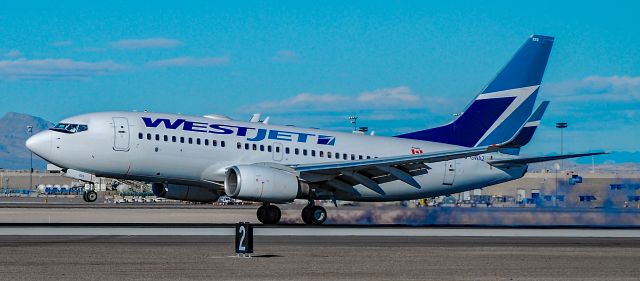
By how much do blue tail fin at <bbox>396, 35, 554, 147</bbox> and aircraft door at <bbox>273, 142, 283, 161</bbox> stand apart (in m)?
7.88

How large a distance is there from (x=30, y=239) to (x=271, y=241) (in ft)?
25.3

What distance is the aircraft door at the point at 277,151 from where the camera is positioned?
4894cm

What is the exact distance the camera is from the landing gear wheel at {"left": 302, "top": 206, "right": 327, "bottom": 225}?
157 ft

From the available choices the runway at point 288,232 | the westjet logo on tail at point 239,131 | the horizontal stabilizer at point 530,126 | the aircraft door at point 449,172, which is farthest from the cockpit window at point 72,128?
the horizontal stabilizer at point 530,126

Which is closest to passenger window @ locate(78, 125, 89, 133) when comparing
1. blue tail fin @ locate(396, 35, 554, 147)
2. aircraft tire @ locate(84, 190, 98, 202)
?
blue tail fin @ locate(396, 35, 554, 147)

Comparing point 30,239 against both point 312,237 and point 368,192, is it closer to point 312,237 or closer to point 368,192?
point 312,237

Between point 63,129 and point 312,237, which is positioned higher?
point 63,129

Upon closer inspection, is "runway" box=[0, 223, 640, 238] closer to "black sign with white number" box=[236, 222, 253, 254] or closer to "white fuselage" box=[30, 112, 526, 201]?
"white fuselage" box=[30, 112, 526, 201]

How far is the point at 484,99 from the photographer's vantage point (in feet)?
179

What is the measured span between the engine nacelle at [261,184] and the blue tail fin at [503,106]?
403 inches

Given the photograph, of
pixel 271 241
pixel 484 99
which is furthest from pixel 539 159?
pixel 271 241

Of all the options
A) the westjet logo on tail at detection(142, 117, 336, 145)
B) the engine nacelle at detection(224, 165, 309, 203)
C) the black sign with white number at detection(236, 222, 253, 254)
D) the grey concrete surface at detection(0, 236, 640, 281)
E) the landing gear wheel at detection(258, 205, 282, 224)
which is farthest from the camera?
the landing gear wheel at detection(258, 205, 282, 224)

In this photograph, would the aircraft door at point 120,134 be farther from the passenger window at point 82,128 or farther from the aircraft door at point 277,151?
the aircraft door at point 277,151

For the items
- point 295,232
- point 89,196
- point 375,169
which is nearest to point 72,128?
point 295,232
